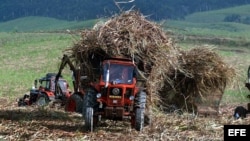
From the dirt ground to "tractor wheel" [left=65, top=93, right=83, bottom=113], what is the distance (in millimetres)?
241

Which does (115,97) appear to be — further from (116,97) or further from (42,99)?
(42,99)

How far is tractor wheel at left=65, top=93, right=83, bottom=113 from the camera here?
17.2 meters

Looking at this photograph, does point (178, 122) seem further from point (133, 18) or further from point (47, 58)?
point (47, 58)

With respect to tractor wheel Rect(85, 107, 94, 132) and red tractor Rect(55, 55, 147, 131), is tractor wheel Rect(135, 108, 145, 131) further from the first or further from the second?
tractor wheel Rect(85, 107, 94, 132)

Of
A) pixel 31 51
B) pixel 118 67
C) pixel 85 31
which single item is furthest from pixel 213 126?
pixel 31 51

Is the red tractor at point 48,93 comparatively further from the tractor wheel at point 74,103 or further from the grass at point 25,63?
the tractor wheel at point 74,103

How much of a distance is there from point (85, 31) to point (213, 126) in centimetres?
461

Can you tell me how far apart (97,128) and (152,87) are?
260 cm

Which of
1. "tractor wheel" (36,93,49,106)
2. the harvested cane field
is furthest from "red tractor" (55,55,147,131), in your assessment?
"tractor wheel" (36,93,49,106)

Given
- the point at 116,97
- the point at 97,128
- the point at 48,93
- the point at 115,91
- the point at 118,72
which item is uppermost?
the point at 118,72

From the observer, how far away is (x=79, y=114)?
17469 mm

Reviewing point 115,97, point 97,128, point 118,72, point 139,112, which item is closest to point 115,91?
point 115,97

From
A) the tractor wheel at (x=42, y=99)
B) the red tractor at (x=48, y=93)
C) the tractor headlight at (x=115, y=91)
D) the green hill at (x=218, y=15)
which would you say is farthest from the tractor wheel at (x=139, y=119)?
the green hill at (x=218, y=15)

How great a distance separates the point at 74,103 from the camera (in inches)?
695
